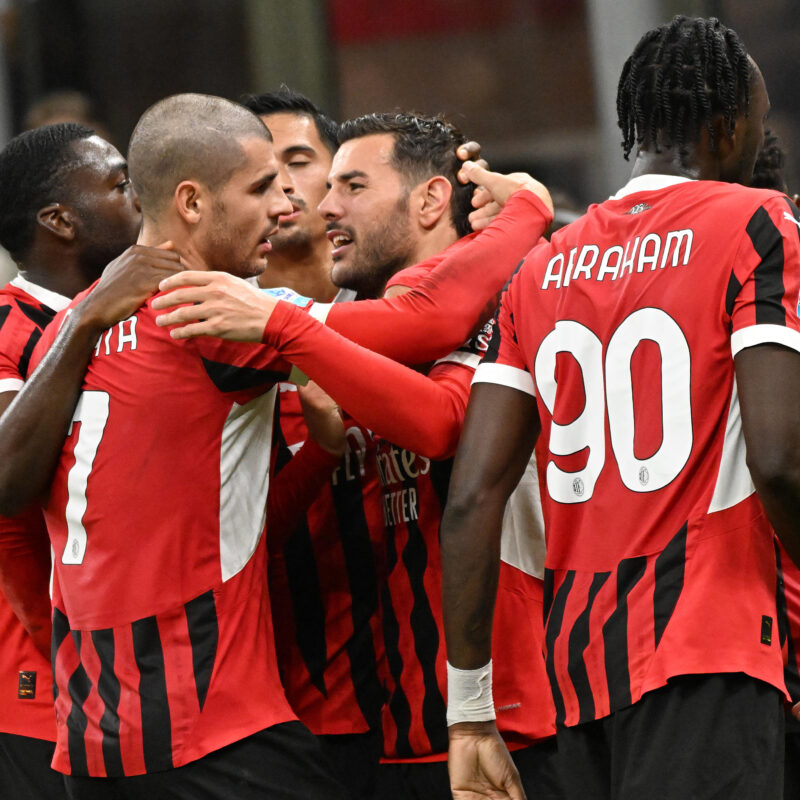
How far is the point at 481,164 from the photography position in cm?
334

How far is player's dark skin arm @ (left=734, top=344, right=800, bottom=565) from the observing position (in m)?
1.99

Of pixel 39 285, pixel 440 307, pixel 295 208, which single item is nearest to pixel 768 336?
pixel 440 307

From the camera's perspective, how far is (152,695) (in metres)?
2.42

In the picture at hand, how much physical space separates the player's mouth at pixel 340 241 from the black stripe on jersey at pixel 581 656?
148 cm

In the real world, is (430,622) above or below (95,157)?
below

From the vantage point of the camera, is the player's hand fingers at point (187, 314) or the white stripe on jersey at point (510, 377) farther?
the white stripe on jersey at point (510, 377)

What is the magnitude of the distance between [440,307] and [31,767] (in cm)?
161

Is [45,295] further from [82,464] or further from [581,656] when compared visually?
[581,656]

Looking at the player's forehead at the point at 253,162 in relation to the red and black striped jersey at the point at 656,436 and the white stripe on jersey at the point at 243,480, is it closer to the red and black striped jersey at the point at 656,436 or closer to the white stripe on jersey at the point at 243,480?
the white stripe on jersey at the point at 243,480

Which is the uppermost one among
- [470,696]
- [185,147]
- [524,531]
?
[185,147]

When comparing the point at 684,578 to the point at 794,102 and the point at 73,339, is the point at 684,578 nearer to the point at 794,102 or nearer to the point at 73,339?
the point at 73,339

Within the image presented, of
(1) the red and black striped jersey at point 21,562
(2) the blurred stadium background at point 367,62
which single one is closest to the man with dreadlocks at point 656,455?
(1) the red and black striped jersey at point 21,562

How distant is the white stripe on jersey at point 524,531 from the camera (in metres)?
2.96

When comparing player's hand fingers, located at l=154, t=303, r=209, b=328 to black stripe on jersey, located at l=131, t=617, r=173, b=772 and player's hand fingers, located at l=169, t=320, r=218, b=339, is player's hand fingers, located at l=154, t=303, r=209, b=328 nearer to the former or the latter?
player's hand fingers, located at l=169, t=320, r=218, b=339
